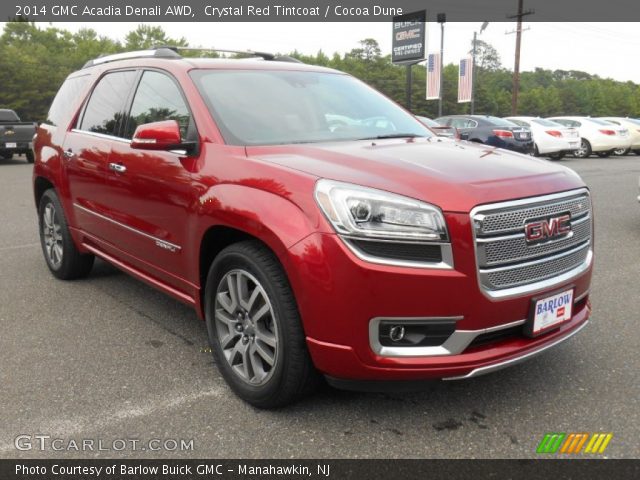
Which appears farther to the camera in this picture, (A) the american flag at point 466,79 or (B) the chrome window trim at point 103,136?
(A) the american flag at point 466,79

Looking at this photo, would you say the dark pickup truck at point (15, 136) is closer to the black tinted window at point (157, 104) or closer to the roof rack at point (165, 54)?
the roof rack at point (165, 54)

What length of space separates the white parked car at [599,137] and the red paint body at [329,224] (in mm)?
20126

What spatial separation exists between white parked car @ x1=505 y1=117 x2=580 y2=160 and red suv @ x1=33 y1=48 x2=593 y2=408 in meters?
16.9

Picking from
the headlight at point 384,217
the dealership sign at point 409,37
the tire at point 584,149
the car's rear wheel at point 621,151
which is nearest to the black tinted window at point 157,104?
the headlight at point 384,217

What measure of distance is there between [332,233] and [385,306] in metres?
0.38

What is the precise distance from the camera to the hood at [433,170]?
8.57ft

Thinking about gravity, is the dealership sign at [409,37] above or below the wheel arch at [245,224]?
above

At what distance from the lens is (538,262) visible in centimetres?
278

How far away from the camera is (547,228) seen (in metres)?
2.79

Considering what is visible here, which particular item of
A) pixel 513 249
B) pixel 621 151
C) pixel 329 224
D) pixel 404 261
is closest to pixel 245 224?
pixel 329 224

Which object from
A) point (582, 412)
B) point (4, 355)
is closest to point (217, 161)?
point (4, 355)

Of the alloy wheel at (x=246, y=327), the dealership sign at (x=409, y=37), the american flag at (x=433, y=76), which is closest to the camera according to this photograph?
the alloy wheel at (x=246, y=327)
